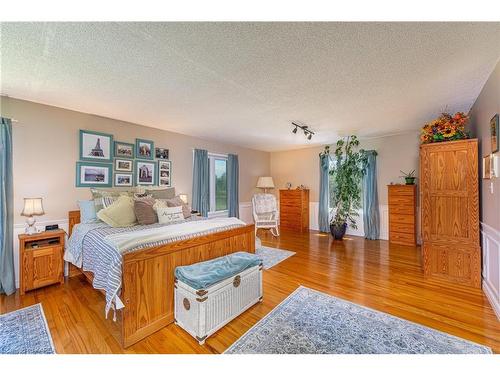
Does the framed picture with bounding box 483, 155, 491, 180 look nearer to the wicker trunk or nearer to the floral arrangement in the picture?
the floral arrangement

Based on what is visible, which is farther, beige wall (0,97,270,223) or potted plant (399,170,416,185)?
potted plant (399,170,416,185)

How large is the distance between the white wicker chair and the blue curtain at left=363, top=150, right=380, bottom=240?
210 cm

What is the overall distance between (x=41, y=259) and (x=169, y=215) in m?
1.53

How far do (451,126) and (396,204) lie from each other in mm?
2166

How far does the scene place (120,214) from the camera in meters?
2.75

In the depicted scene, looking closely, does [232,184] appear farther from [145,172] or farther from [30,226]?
[30,226]

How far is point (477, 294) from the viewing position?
2.45m

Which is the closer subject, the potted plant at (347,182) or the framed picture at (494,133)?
the framed picture at (494,133)

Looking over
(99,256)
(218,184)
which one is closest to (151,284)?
(99,256)

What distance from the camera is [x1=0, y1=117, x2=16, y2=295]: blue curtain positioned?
2.51 meters

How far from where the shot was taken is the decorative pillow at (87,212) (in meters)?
2.95

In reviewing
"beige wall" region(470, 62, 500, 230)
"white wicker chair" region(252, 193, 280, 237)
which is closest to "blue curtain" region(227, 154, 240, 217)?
"white wicker chair" region(252, 193, 280, 237)

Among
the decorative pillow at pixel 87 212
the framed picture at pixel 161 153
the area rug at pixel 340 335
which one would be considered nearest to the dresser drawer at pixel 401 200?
the area rug at pixel 340 335

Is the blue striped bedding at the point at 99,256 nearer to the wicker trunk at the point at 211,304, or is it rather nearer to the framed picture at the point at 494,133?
the wicker trunk at the point at 211,304
